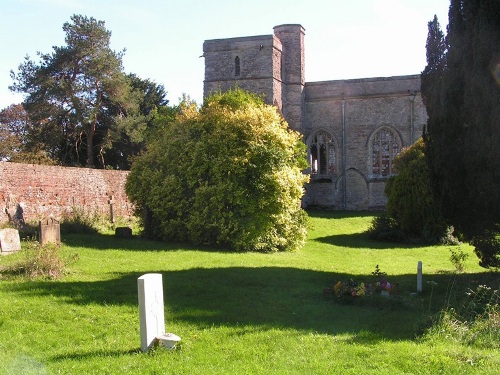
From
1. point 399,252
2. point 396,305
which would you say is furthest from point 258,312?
point 399,252

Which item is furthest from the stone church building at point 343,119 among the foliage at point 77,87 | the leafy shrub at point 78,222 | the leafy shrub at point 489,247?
the leafy shrub at point 489,247

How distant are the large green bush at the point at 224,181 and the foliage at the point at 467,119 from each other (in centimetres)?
554

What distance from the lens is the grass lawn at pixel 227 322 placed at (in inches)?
227

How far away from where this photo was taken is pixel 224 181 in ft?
52.4

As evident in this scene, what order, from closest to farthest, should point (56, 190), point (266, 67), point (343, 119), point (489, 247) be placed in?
1. point (489, 247)
2. point (56, 190)
3. point (266, 67)
4. point (343, 119)

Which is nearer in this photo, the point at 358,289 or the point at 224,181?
the point at 358,289

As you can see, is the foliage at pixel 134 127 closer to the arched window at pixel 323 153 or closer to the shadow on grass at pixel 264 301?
the arched window at pixel 323 153

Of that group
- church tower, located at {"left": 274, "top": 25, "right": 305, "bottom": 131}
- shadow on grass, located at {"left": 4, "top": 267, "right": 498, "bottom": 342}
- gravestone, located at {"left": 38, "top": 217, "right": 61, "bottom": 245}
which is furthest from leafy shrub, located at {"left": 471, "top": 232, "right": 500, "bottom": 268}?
church tower, located at {"left": 274, "top": 25, "right": 305, "bottom": 131}

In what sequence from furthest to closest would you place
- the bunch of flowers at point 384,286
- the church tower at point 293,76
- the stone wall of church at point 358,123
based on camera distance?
1. the church tower at point 293,76
2. the stone wall of church at point 358,123
3. the bunch of flowers at point 384,286

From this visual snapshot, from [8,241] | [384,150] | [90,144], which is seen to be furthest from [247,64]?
[8,241]

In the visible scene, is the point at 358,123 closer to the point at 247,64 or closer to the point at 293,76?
the point at 293,76

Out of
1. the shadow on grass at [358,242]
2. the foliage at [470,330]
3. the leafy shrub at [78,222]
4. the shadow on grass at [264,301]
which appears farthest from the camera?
the shadow on grass at [358,242]

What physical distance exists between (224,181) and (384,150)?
1936 centimetres

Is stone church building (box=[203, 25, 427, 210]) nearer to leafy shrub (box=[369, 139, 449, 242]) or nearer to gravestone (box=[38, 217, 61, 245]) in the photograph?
leafy shrub (box=[369, 139, 449, 242])
